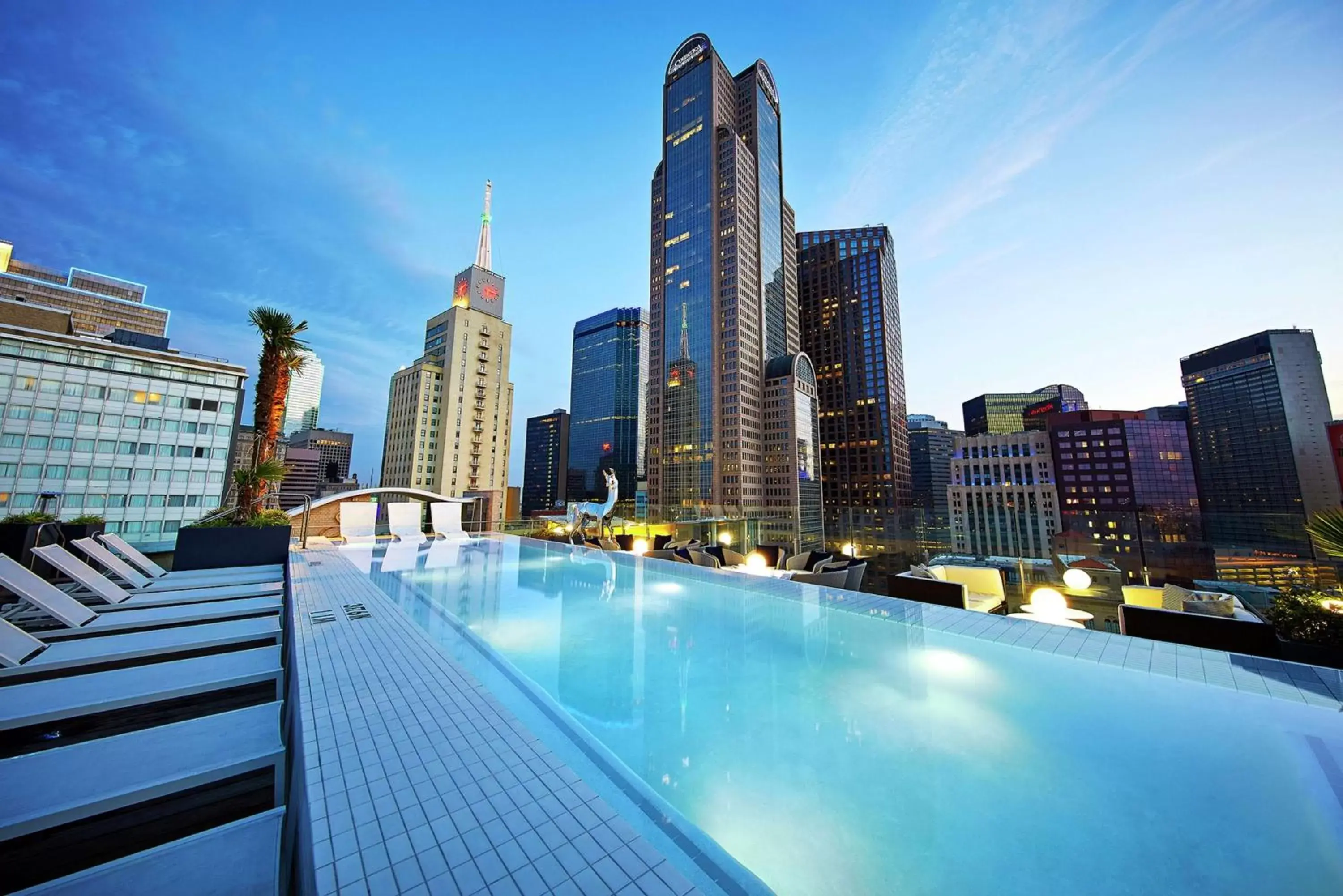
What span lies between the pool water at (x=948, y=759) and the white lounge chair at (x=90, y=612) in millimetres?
2158

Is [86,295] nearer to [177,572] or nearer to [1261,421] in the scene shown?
[177,572]

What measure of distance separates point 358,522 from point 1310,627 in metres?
14.5

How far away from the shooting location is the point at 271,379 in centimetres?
896

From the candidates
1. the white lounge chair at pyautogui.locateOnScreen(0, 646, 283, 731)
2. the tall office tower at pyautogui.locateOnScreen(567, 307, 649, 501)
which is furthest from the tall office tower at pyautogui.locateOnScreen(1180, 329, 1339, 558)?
the tall office tower at pyautogui.locateOnScreen(567, 307, 649, 501)

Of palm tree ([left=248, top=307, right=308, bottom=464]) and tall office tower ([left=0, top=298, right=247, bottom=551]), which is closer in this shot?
palm tree ([left=248, top=307, right=308, bottom=464])

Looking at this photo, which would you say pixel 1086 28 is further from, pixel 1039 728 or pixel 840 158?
pixel 840 158

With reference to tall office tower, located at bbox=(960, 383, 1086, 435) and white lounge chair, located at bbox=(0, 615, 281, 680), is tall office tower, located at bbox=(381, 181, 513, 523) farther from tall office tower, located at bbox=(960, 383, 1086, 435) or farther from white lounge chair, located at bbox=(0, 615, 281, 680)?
tall office tower, located at bbox=(960, 383, 1086, 435)

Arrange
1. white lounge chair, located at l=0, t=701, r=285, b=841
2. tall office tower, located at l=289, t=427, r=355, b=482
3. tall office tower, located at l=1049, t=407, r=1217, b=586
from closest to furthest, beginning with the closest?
white lounge chair, located at l=0, t=701, r=285, b=841 → tall office tower, located at l=1049, t=407, r=1217, b=586 → tall office tower, located at l=289, t=427, r=355, b=482

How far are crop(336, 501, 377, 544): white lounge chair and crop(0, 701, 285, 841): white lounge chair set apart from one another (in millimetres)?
9153

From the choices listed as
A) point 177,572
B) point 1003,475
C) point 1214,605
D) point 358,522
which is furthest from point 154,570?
point 1003,475

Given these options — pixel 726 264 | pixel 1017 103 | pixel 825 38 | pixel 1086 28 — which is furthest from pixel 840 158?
pixel 1086 28

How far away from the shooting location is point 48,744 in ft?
8.50

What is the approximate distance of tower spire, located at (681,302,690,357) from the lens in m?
61.9

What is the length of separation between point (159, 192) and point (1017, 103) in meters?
61.9
